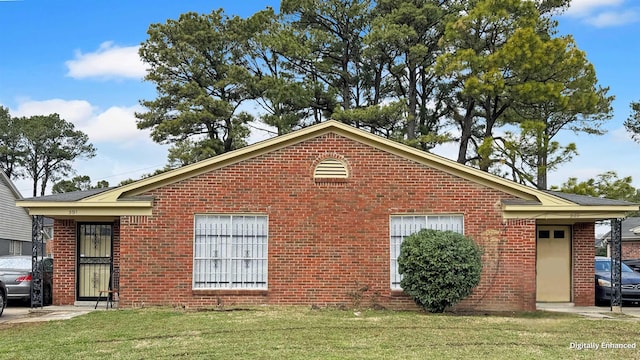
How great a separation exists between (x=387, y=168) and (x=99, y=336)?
7.39 metres

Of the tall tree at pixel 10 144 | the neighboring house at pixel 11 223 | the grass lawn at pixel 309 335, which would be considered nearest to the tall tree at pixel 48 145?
the tall tree at pixel 10 144

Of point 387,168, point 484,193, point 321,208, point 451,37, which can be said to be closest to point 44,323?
point 321,208

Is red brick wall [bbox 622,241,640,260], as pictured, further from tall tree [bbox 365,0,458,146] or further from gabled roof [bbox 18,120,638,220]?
gabled roof [bbox 18,120,638,220]

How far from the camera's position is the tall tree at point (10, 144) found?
60188 millimetres

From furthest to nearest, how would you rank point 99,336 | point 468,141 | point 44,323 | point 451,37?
point 468,141
point 451,37
point 44,323
point 99,336

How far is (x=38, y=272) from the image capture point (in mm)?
15578

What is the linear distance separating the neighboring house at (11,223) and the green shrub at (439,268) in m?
22.1

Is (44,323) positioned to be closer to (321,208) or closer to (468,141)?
(321,208)

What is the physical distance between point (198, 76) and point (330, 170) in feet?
66.4

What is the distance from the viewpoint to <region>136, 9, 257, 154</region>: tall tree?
3228 cm

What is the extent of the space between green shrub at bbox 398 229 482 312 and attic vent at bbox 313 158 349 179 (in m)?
2.32

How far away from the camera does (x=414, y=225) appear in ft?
49.5

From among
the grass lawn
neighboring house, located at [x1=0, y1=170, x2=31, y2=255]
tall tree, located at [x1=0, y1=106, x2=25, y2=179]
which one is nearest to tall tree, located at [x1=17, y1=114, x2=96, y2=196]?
tall tree, located at [x1=0, y1=106, x2=25, y2=179]

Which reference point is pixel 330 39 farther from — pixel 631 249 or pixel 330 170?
pixel 631 249
